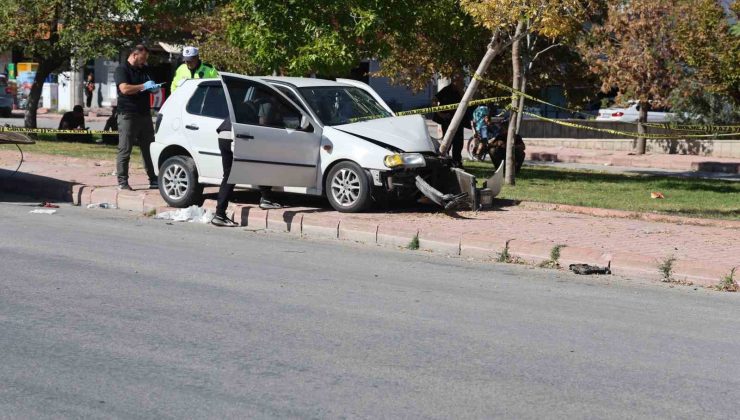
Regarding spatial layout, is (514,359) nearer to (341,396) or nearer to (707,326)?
(341,396)

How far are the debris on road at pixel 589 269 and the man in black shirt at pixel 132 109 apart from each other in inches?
251

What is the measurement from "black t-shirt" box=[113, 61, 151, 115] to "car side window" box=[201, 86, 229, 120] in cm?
124

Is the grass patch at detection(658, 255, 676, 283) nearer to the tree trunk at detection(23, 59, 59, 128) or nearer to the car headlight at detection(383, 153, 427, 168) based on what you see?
the car headlight at detection(383, 153, 427, 168)

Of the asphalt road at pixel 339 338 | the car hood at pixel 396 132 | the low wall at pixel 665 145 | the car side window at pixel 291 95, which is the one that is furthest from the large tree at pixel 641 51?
the asphalt road at pixel 339 338

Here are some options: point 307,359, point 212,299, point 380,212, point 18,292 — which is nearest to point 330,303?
point 212,299

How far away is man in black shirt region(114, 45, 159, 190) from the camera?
14.1 m

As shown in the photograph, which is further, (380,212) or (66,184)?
(66,184)

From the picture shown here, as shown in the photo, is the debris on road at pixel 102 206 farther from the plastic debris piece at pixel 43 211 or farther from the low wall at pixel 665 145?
the low wall at pixel 665 145

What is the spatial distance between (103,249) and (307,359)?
14.8 ft

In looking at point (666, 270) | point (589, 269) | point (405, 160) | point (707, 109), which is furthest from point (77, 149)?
point (707, 109)

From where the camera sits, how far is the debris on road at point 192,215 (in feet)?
42.4

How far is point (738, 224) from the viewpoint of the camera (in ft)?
41.3

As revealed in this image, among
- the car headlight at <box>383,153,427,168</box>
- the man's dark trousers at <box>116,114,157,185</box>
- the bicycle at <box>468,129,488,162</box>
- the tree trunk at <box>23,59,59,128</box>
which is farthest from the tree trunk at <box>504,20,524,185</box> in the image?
the tree trunk at <box>23,59,59,128</box>

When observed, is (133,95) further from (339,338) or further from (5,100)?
(5,100)
